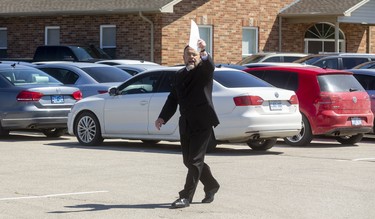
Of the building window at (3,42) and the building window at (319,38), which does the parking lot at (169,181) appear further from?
the building window at (3,42)

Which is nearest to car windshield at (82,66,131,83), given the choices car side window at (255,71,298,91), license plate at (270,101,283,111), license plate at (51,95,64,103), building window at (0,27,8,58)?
license plate at (51,95,64,103)

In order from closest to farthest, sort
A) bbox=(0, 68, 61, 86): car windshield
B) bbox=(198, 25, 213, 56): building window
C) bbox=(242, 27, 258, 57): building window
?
bbox=(0, 68, 61, 86): car windshield → bbox=(198, 25, 213, 56): building window → bbox=(242, 27, 258, 57): building window

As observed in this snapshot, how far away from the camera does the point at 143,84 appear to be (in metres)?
18.3

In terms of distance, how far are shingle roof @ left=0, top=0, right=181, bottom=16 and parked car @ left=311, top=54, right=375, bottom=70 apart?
739 centimetres

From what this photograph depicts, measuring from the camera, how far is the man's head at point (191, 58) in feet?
35.9

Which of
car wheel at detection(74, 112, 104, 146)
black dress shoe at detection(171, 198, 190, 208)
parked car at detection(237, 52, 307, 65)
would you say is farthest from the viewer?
parked car at detection(237, 52, 307, 65)

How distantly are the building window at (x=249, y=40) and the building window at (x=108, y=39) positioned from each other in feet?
15.6

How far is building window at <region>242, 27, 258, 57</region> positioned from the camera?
1478 inches

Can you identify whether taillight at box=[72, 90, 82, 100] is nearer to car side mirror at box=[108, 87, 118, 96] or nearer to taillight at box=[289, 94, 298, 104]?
car side mirror at box=[108, 87, 118, 96]

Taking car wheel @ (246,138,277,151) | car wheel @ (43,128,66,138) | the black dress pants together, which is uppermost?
the black dress pants

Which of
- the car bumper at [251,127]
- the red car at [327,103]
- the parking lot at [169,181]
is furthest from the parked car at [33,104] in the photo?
the car bumper at [251,127]

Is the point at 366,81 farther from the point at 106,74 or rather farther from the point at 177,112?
the point at 106,74

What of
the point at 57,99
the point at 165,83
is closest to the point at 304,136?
the point at 165,83

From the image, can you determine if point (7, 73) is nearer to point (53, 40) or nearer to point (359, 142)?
point (359, 142)
